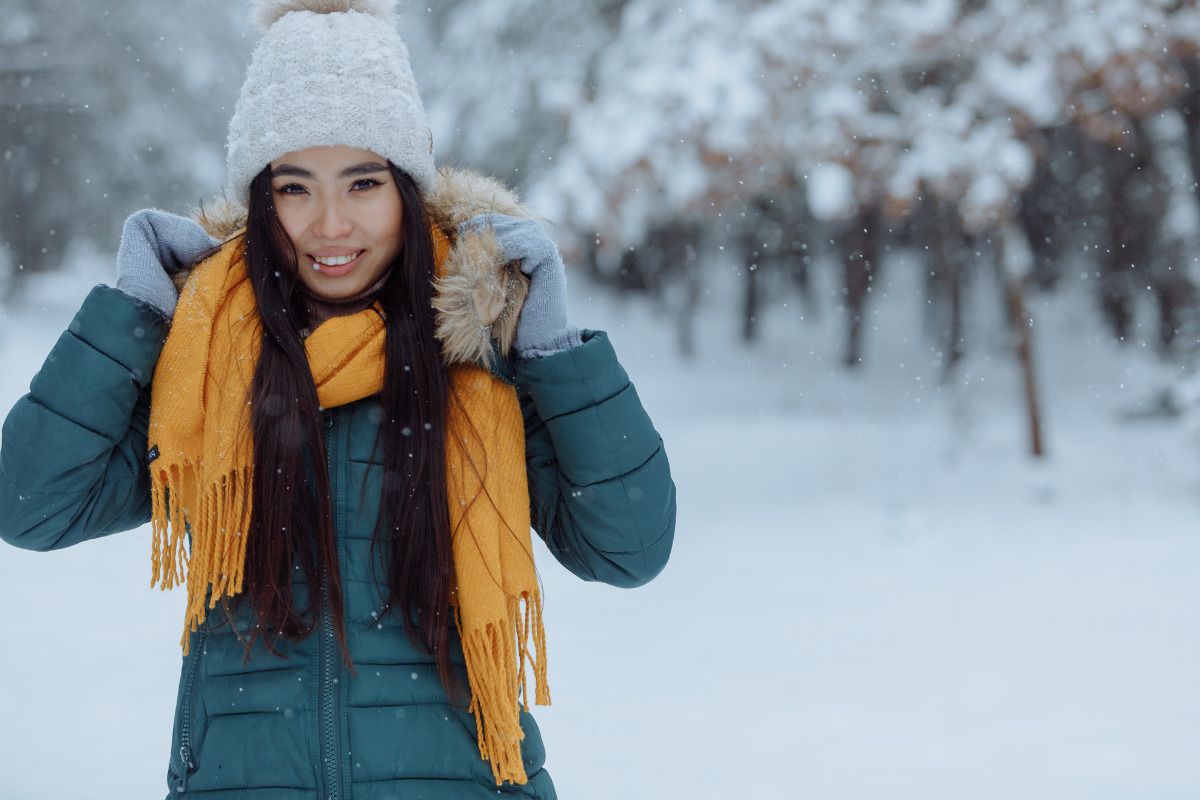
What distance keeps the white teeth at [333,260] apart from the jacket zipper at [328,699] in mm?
522

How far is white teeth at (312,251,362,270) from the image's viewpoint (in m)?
1.77

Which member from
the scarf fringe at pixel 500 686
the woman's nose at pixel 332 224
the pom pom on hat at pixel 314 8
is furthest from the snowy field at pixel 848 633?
the pom pom on hat at pixel 314 8

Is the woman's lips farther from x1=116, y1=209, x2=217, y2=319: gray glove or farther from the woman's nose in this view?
x1=116, y1=209, x2=217, y2=319: gray glove

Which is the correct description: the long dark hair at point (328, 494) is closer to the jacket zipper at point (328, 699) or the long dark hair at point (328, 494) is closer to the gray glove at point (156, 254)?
the jacket zipper at point (328, 699)

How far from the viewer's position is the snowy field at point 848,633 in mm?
4188

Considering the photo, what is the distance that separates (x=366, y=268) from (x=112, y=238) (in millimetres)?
15395

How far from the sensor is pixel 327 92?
183 cm

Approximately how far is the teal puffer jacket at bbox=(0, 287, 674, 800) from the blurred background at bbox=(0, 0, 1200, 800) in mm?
673

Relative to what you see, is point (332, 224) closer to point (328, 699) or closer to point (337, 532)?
point (337, 532)

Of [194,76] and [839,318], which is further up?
[194,76]

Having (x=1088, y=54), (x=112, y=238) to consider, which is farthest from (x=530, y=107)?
(x=112, y=238)

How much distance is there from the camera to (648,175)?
8.21 m

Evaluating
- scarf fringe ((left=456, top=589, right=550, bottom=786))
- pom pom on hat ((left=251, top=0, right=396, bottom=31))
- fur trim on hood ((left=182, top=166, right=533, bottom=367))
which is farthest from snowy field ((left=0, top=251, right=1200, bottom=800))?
pom pom on hat ((left=251, top=0, right=396, bottom=31))

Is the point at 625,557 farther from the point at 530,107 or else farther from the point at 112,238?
the point at 112,238
